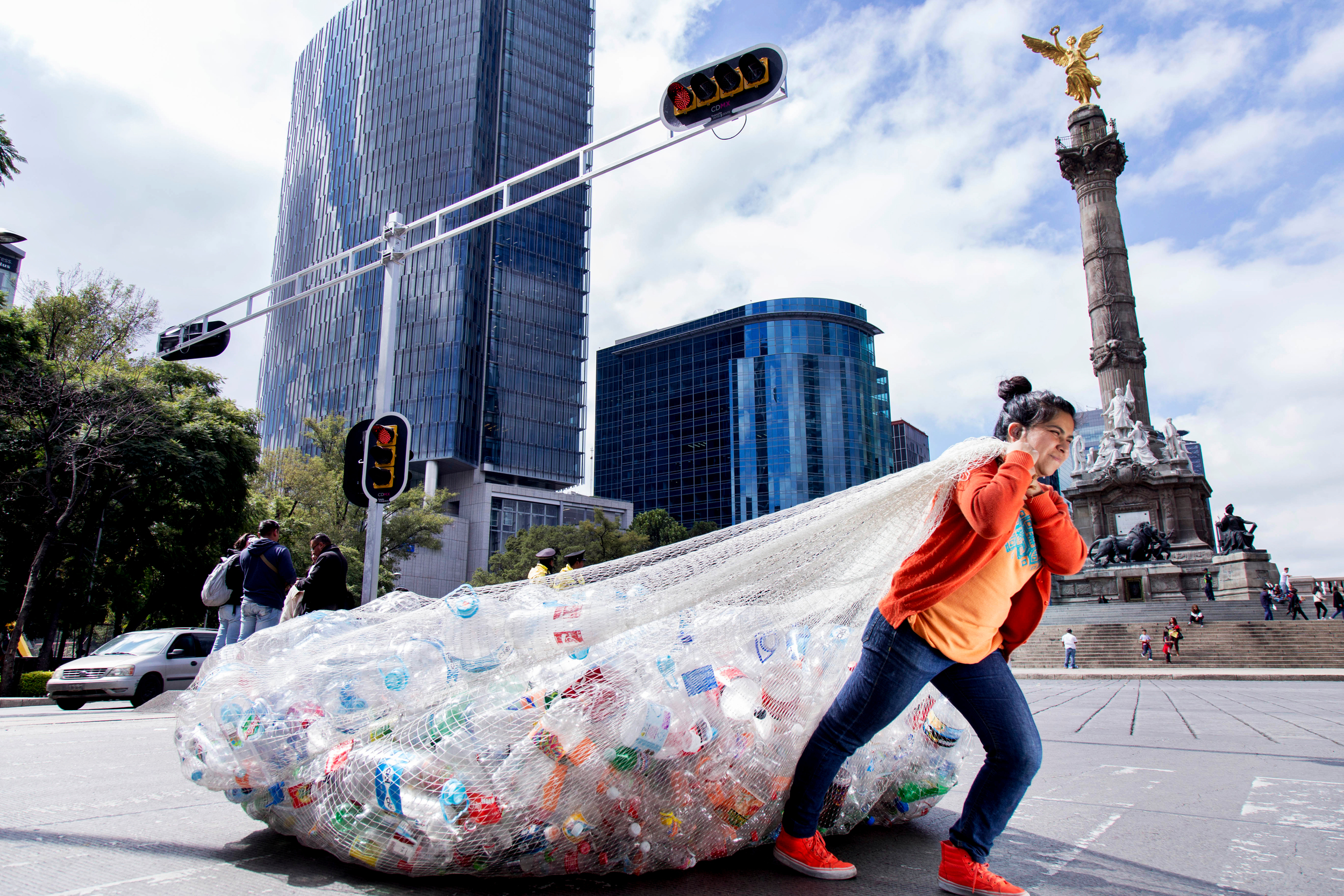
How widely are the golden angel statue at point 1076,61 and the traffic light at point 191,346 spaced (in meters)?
42.7

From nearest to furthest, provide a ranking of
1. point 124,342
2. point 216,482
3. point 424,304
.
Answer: point 216,482 < point 124,342 < point 424,304

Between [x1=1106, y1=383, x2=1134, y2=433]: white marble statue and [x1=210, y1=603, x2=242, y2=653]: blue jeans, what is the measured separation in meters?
36.7

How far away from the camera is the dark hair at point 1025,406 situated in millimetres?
2537

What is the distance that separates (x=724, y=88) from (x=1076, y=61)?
41801 mm

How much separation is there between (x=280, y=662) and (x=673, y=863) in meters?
1.64

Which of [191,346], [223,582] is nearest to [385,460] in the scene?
[223,582]

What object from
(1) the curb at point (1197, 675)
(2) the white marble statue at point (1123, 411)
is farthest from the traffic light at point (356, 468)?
(2) the white marble statue at point (1123, 411)

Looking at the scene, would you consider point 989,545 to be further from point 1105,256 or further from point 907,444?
point 907,444

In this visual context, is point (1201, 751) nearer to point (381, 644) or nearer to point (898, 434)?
point (381, 644)

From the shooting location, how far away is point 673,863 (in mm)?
2572

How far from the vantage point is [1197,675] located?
55.8ft

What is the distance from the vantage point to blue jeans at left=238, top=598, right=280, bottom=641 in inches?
255

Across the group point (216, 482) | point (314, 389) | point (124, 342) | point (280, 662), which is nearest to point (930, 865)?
point (280, 662)

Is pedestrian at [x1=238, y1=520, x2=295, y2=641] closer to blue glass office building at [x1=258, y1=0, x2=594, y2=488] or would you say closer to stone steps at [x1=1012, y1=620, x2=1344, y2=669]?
stone steps at [x1=1012, y1=620, x2=1344, y2=669]
